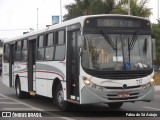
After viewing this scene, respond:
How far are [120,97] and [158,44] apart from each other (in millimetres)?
34798

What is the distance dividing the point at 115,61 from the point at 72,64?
5.16ft

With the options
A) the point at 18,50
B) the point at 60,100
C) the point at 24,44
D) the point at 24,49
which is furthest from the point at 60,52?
the point at 18,50

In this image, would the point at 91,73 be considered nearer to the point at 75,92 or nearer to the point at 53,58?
the point at 75,92

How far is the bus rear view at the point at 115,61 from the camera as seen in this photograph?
504 inches

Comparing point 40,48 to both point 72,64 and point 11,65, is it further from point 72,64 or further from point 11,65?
point 11,65

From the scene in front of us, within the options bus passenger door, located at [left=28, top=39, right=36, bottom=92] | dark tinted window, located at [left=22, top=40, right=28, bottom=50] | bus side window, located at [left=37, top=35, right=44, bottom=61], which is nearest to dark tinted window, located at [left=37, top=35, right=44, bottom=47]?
bus side window, located at [left=37, top=35, right=44, bottom=61]

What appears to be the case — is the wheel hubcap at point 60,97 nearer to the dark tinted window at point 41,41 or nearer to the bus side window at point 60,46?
the bus side window at point 60,46

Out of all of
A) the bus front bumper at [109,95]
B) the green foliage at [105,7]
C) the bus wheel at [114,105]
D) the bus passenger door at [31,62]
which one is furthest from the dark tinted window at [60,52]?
the green foliage at [105,7]

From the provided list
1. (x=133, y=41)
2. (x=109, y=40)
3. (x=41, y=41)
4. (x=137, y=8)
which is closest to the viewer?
(x=109, y=40)

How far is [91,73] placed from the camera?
1278cm

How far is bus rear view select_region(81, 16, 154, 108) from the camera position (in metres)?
12.8

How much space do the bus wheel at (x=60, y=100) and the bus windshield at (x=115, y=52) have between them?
6.48ft

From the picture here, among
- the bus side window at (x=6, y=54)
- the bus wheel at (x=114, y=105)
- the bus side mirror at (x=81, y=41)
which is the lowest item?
the bus wheel at (x=114, y=105)

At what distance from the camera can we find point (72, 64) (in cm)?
1390
